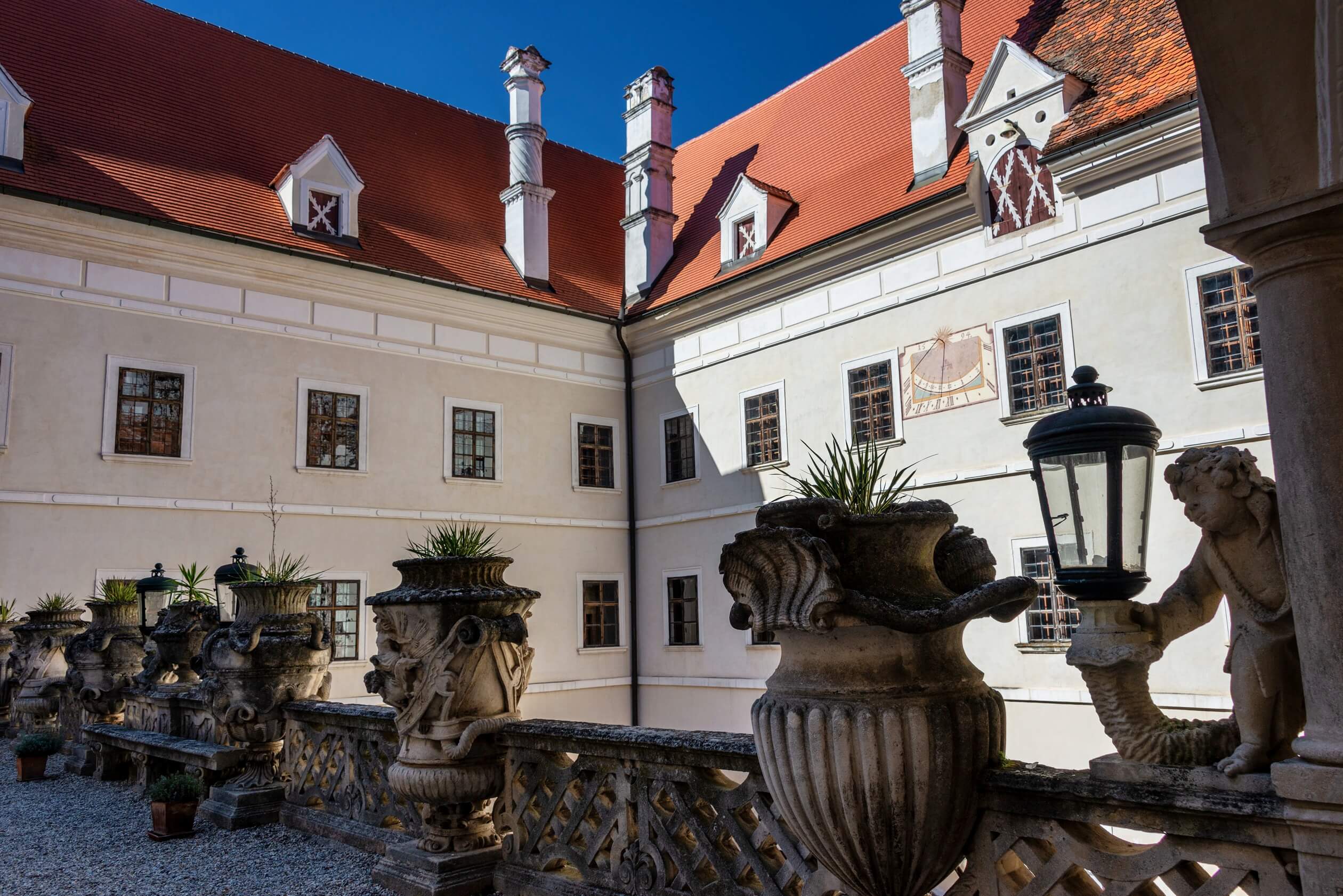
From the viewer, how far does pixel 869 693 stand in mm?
2914

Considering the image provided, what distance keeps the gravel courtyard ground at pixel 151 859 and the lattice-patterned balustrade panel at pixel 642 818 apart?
85 cm

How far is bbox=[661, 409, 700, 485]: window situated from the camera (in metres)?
18.6

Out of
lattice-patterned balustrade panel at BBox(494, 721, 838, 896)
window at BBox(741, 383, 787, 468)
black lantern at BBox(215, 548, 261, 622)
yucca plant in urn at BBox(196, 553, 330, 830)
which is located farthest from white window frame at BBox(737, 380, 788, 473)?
lattice-patterned balustrade panel at BBox(494, 721, 838, 896)

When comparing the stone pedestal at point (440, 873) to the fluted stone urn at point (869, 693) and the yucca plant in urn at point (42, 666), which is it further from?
the yucca plant in urn at point (42, 666)

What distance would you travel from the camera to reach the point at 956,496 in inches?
554

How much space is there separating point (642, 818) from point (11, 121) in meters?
14.8

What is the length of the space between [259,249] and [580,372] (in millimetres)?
6270

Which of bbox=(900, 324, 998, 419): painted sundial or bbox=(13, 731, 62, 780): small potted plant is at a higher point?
bbox=(900, 324, 998, 419): painted sundial

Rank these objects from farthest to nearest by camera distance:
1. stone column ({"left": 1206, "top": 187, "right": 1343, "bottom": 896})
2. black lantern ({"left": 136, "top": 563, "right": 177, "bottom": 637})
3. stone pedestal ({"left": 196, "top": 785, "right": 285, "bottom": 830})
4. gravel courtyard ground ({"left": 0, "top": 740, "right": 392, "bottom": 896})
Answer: black lantern ({"left": 136, "top": 563, "right": 177, "bottom": 637}) < stone pedestal ({"left": 196, "top": 785, "right": 285, "bottom": 830}) < gravel courtyard ground ({"left": 0, "top": 740, "right": 392, "bottom": 896}) < stone column ({"left": 1206, "top": 187, "right": 1343, "bottom": 896})

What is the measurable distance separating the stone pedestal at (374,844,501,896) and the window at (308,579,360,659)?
36.5ft

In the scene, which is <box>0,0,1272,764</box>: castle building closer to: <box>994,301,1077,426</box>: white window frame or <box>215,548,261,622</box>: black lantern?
<box>994,301,1077,426</box>: white window frame

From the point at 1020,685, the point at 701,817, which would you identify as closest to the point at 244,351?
the point at 1020,685

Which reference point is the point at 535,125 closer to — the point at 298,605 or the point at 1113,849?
the point at 298,605

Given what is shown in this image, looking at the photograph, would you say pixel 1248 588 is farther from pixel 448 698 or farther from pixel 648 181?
pixel 648 181
